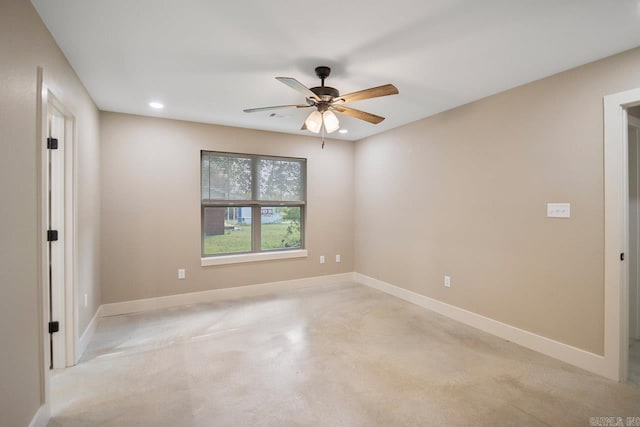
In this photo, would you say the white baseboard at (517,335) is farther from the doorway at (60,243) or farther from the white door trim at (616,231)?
the doorway at (60,243)

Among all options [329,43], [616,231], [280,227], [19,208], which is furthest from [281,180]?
[616,231]

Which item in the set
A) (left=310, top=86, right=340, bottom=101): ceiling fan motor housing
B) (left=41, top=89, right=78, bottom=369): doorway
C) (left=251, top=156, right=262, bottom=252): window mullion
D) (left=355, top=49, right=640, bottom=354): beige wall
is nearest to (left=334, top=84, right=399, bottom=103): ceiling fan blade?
(left=310, top=86, right=340, bottom=101): ceiling fan motor housing

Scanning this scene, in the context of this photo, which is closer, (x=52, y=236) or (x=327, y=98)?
(x=52, y=236)

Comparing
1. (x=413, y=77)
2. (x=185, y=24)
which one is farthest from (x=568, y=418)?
(x=185, y=24)

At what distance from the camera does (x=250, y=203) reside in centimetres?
457

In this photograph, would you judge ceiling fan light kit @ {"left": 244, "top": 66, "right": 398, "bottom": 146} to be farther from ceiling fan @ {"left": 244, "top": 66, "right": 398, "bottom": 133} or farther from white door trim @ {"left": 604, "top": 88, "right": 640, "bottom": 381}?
white door trim @ {"left": 604, "top": 88, "right": 640, "bottom": 381}

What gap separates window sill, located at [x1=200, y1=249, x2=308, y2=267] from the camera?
167 inches

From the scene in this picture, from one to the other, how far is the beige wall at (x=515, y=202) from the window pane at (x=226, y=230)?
227cm

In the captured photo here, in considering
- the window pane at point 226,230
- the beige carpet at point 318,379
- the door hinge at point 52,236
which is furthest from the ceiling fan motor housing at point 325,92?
the window pane at point 226,230

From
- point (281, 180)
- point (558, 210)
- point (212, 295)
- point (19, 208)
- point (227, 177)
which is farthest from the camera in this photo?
point (281, 180)

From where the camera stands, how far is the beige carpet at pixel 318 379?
75.1 inches

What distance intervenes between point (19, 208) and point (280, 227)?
347 cm

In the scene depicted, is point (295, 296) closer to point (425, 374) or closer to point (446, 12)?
point (425, 374)

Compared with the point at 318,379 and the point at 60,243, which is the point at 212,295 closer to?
the point at 60,243
